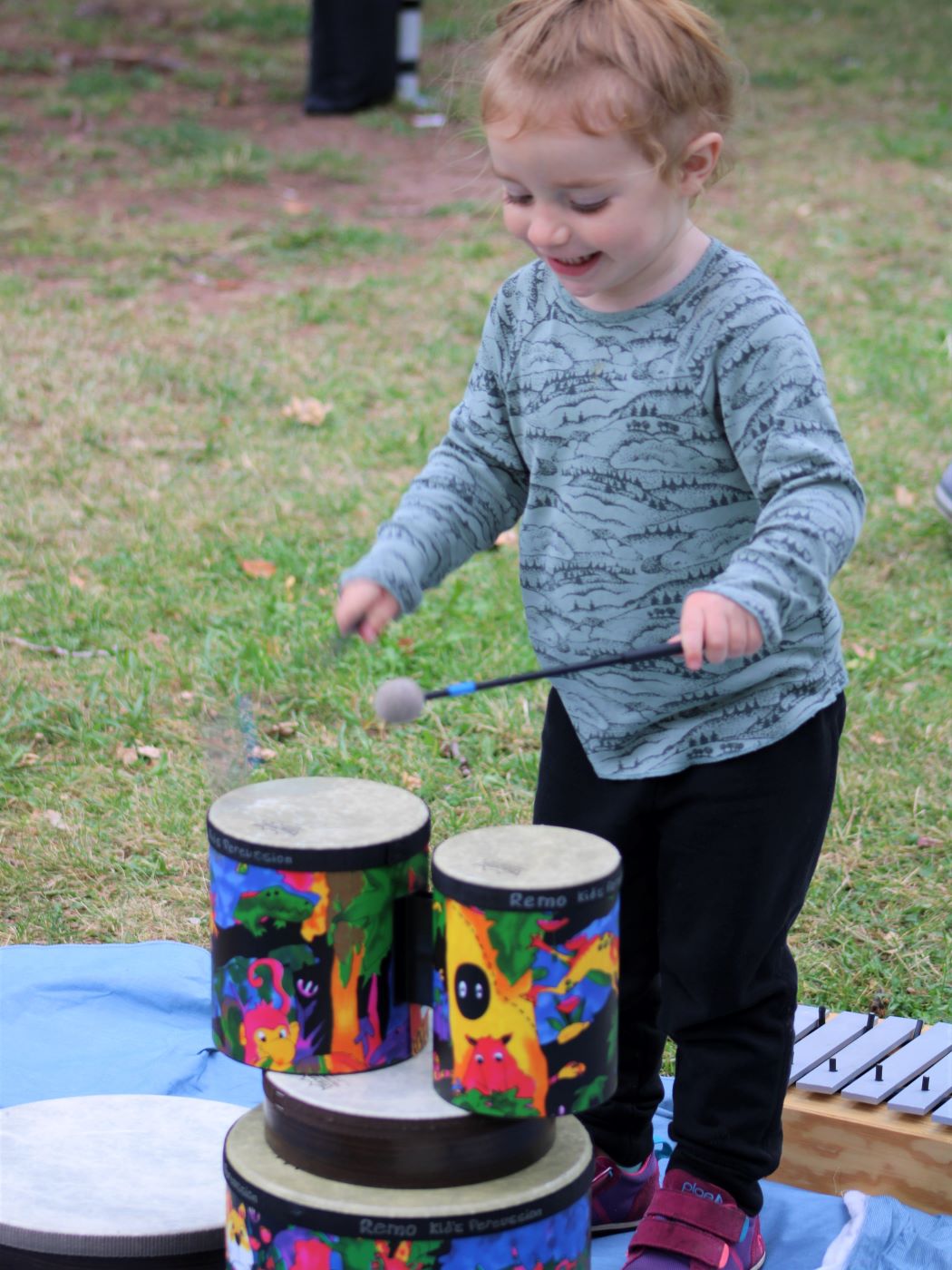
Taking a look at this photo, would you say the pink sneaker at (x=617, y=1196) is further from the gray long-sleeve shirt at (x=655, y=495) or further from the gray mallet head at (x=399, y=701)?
the gray mallet head at (x=399, y=701)

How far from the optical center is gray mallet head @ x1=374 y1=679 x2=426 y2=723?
1.81 m

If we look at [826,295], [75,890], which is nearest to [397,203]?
[826,295]

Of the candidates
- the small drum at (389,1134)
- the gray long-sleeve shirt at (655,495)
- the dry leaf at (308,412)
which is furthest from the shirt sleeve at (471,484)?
the dry leaf at (308,412)

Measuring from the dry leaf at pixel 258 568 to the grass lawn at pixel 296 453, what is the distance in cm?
1

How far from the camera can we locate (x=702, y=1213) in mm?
2070

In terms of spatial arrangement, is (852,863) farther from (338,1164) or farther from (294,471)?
(294,471)

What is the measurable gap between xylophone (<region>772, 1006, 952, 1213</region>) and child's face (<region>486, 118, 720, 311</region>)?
1.25 m

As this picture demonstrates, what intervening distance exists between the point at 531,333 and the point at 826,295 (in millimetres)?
5408

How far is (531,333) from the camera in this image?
79.9 inches

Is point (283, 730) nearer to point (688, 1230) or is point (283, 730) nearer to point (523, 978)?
point (688, 1230)

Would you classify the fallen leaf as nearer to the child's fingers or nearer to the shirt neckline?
the shirt neckline

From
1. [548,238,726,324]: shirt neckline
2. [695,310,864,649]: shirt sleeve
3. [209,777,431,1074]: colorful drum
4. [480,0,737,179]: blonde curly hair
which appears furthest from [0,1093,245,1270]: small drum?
[480,0,737,179]: blonde curly hair

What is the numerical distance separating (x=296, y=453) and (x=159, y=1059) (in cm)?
303

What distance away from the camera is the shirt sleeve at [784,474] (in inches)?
69.2
